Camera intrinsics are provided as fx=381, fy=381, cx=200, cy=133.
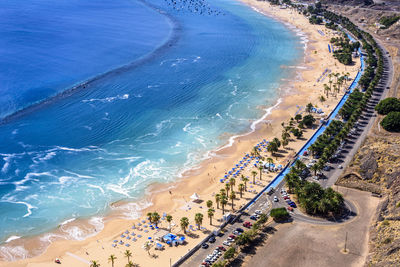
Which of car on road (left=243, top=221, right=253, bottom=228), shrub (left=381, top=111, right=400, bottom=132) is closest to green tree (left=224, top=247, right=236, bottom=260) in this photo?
car on road (left=243, top=221, right=253, bottom=228)

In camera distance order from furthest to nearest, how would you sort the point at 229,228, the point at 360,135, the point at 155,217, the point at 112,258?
the point at 360,135, the point at 155,217, the point at 229,228, the point at 112,258

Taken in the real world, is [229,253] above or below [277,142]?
below

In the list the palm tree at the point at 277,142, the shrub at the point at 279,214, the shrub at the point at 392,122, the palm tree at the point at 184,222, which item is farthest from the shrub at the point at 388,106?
the palm tree at the point at 184,222

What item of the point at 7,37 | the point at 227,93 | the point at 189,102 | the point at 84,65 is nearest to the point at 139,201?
the point at 189,102

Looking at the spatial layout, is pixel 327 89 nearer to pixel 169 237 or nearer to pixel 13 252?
pixel 169 237

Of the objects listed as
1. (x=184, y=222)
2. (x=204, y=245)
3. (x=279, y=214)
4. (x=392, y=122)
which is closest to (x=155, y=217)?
(x=184, y=222)

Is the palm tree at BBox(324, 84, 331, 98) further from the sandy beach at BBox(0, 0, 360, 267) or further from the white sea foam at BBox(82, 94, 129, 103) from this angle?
the white sea foam at BBox(82, 94, 129, 103)
